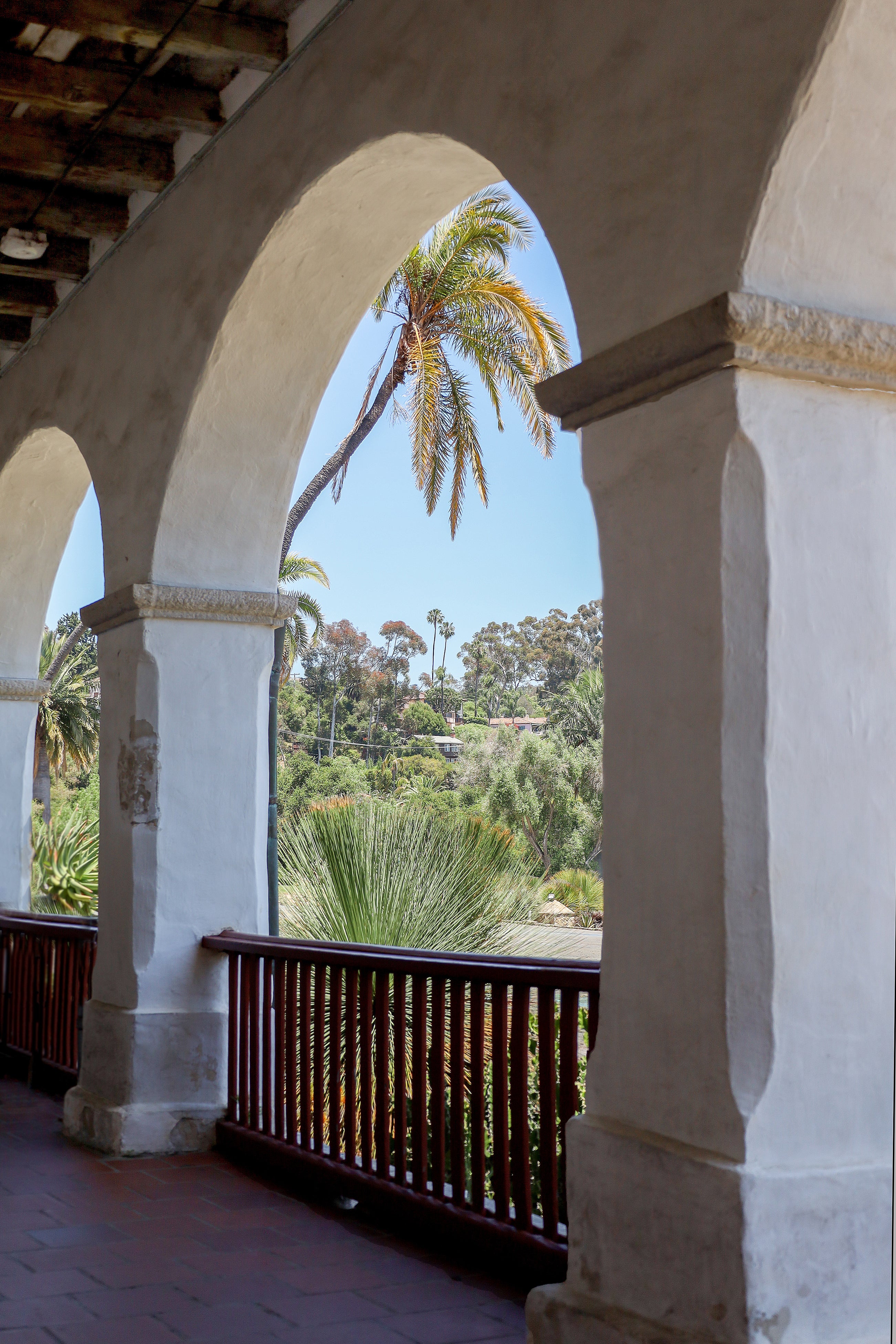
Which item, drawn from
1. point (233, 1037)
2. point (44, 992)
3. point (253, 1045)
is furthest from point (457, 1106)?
point (44, 992)

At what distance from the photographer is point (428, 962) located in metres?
3.84

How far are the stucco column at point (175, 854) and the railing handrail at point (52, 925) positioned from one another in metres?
0.68

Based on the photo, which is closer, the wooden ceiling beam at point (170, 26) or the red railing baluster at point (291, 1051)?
the wooden ceiling beam at point (170, 26)

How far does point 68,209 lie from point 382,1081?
3.97 metres

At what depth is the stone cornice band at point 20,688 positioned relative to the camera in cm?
826

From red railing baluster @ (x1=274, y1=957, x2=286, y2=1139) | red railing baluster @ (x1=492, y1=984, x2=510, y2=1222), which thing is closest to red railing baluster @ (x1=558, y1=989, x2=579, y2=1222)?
red railing baluster @ (x1=492, y1=984, x2=510, y2=1222)

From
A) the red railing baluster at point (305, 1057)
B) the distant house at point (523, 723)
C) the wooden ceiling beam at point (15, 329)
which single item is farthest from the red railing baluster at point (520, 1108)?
the distant house at point (523, 723)

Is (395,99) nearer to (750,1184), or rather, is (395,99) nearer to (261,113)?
(261,113)

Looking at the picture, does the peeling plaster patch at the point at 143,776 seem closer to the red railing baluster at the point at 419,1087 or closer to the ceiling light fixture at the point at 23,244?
the red railing baluster at the point at 419,1087

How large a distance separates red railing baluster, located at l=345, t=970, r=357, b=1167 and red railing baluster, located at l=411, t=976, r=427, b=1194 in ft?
1.01

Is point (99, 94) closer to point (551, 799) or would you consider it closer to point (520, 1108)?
point (520, 1108)

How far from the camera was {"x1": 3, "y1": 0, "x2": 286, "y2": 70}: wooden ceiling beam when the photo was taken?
14.1 ft

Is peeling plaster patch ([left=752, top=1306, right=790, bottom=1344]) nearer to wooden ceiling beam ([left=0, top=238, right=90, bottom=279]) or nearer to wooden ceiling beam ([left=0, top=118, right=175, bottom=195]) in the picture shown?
wooden ceiling beam ([left=0, top=118, right=175, bottom=195])

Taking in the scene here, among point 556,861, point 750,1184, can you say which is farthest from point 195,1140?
point 556,861
